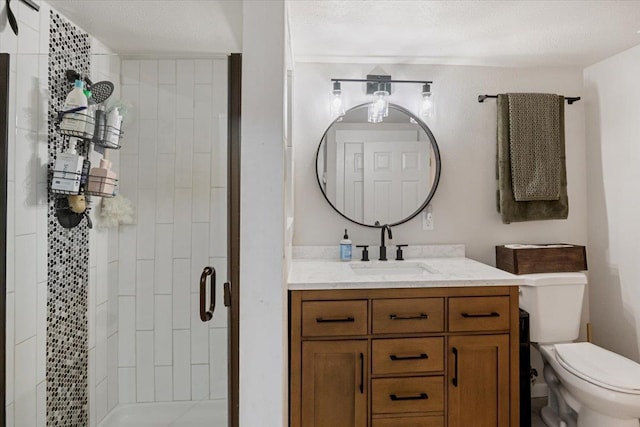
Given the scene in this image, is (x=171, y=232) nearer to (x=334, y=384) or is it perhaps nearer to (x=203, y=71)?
(x=203, y=71)

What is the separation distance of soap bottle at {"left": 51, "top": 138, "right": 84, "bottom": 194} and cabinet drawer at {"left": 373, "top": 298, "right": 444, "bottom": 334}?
1.49 meters

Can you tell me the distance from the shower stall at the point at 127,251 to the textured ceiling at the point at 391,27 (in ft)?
0.69

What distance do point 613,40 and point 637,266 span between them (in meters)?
1.34

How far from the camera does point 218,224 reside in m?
1.66

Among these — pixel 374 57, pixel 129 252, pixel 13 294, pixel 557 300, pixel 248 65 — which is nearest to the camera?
pixel 248 65

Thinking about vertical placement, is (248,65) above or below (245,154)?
above

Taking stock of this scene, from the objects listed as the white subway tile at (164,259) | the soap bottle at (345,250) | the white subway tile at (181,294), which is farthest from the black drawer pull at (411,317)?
the white subway tile at (164,259)

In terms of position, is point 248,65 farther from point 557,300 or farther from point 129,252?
point 557,300

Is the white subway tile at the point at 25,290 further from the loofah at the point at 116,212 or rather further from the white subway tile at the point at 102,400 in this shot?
the white subway tile at the point at 102,400

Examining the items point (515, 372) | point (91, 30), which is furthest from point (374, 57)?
point (515, 372)

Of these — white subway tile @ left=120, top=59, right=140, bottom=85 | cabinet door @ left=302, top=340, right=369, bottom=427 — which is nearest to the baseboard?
cabinet door @ left=302, top=340, right=369, bottom=427

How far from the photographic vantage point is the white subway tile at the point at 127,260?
5.96 ft

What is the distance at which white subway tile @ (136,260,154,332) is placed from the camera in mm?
1850

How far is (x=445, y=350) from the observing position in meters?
1.85
